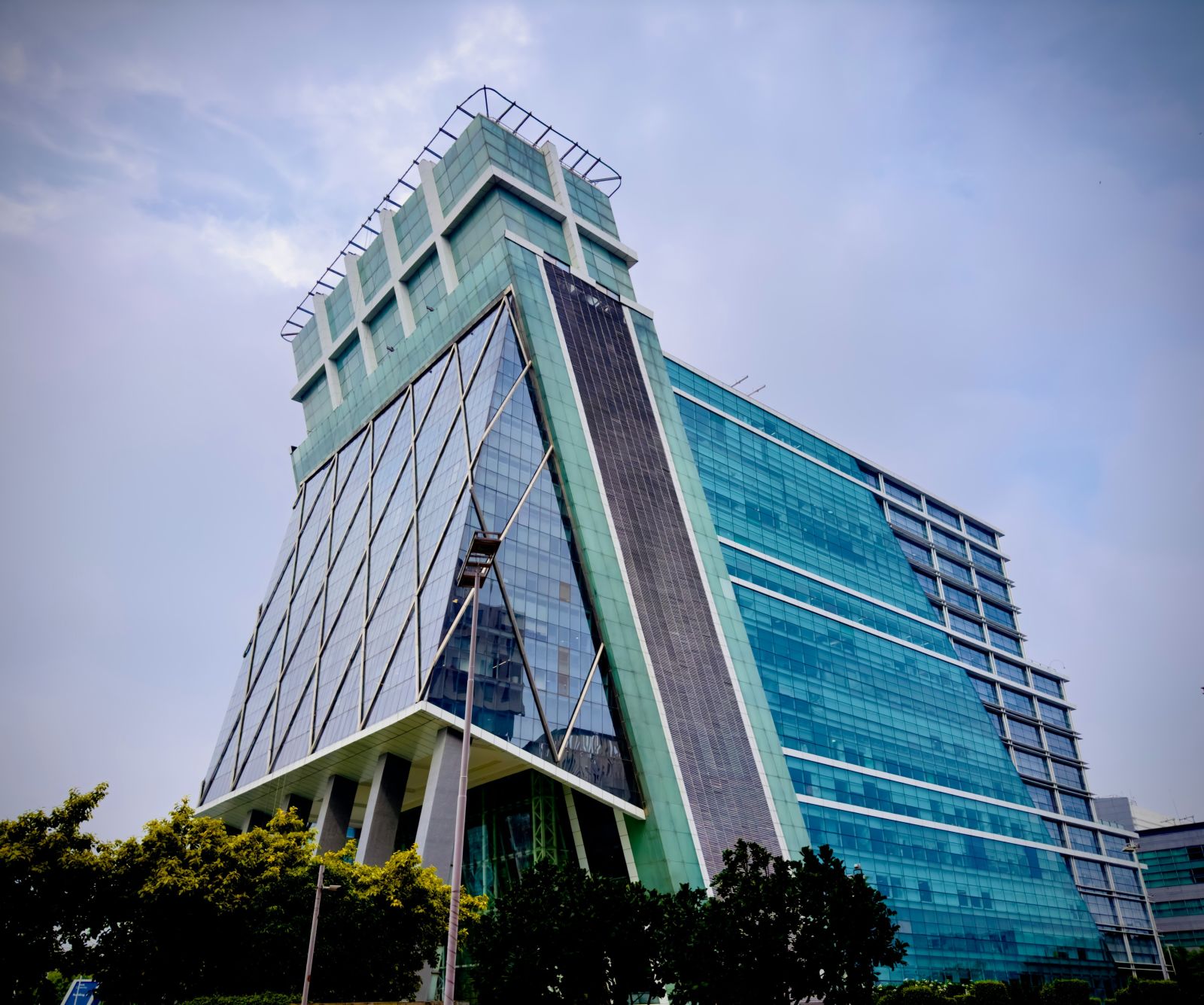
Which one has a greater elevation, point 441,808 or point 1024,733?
point 1024,733

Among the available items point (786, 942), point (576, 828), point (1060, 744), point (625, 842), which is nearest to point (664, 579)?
point (576, 828)

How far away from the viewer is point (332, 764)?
52.0 meters

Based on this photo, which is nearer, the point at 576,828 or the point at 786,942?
the point at 786,942

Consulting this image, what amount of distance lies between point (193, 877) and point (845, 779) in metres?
44.6

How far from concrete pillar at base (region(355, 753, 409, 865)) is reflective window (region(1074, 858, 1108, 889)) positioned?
65129mm

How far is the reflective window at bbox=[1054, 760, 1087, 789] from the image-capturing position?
3666 inches

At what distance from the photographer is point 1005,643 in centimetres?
9962

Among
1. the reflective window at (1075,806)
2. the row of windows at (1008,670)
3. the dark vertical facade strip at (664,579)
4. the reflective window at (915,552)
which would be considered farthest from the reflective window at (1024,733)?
the dark vertical facade strip at (664,579)

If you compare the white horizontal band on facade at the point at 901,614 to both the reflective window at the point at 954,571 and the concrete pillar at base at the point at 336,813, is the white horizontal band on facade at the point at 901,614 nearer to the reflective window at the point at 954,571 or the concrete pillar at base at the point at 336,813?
the reflective window at the point at 954,571

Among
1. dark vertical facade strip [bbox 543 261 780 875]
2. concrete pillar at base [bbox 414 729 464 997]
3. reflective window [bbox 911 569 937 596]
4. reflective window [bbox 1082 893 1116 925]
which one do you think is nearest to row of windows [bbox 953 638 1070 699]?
reflective window [bbox 911 569 937 596]

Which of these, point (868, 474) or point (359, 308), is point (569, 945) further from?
point (868, 474)

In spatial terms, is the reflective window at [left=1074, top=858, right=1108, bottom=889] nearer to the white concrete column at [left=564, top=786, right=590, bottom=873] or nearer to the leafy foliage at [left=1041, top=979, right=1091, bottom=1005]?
the leafy foliage at [left=1041, top=979, right=1091, bottom=1005]

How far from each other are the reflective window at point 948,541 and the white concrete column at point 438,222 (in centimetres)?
5644

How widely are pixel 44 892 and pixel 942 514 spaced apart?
285 ft
